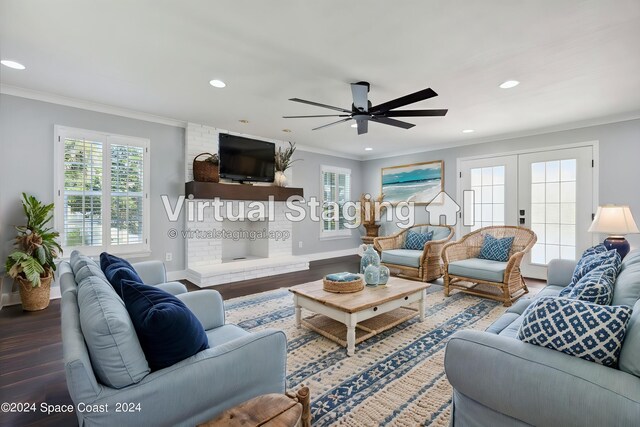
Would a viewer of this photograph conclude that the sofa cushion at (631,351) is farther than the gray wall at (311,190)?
No

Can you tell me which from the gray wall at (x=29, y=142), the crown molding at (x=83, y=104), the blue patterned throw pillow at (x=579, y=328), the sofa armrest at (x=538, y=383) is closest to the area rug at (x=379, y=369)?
the sofa armrest at (x=538, y=383)

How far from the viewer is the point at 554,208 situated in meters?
4.75

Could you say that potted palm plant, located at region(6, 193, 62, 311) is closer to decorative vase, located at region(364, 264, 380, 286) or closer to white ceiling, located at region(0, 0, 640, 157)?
white ceiling, located at region(0, 0, 640, 157)

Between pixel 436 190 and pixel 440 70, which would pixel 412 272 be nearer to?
pixel 436 190

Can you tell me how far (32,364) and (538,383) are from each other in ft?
10.5

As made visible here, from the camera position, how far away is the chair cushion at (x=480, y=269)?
361 centimetres

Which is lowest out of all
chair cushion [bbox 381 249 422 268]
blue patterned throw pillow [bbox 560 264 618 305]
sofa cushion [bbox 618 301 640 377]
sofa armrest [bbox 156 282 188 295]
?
chair cushion [bbox 381 249 422 268]

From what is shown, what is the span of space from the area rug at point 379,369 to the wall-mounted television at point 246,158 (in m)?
2.48

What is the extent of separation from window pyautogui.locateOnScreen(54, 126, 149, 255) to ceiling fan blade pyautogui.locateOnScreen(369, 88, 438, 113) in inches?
137

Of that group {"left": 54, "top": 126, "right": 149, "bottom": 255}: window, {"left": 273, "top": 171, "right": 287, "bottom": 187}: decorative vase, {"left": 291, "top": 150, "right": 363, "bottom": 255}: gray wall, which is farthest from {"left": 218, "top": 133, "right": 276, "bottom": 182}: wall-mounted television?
{"left": 54, "top": 126, "right": 149, "bottom": 255}: window

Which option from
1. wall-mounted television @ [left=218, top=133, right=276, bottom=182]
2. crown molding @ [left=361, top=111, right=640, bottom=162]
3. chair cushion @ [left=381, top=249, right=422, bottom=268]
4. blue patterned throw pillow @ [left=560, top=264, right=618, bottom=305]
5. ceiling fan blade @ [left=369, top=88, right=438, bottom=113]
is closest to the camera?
blue patterned throw pillow @ [left=560, top=264, right=618, bottom=305]

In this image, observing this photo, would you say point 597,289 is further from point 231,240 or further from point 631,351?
point 231,240

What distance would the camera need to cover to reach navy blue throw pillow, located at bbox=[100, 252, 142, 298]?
1522 mm

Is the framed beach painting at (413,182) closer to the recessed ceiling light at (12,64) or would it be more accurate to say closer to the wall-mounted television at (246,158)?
the wall-mounted television at (246,158)
